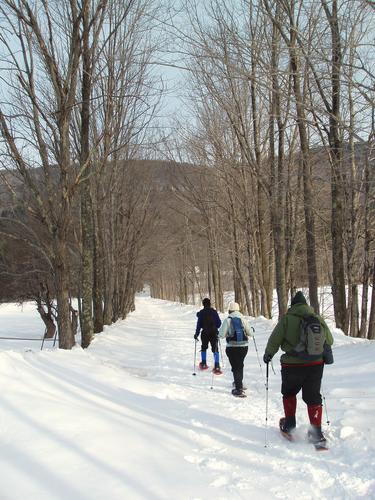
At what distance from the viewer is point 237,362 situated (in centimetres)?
791

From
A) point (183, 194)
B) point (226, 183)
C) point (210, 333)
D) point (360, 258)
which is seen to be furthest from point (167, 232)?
point (210, 333)

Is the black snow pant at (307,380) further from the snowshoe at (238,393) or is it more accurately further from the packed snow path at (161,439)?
the snowshoe at (238,393)

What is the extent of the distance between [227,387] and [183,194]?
1950cm

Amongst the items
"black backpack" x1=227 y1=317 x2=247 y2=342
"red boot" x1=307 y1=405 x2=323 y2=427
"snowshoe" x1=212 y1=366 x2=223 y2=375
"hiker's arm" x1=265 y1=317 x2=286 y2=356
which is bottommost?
"snowshoe" x1=212 y1=366 x2=223 y2=375

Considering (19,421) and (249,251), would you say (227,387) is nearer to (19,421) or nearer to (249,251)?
(19,421)

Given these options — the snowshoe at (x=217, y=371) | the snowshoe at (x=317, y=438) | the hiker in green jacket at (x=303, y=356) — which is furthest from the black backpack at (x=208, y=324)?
the snowshoe at (x=317, y=438)

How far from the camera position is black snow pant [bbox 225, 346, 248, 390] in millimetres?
7699

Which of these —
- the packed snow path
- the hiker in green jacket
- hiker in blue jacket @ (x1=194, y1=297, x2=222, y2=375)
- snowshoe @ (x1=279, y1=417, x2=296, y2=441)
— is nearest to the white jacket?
the packed snow path

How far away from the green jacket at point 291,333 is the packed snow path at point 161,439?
0.95 meters

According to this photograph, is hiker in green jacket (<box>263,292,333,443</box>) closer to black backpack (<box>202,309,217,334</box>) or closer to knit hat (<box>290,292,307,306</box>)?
knit hat (<box>290,292,307,306</box>)

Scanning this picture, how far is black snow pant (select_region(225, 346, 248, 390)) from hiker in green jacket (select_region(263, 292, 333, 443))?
2286 millimetres

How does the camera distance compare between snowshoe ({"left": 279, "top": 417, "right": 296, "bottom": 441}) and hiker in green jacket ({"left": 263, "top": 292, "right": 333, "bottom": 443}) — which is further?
snowshoe ({"left": 279, "top": 417, "right": 296, "bottom": 441})

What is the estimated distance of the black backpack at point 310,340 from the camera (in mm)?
5125

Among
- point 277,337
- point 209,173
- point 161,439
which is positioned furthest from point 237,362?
point 209,173
